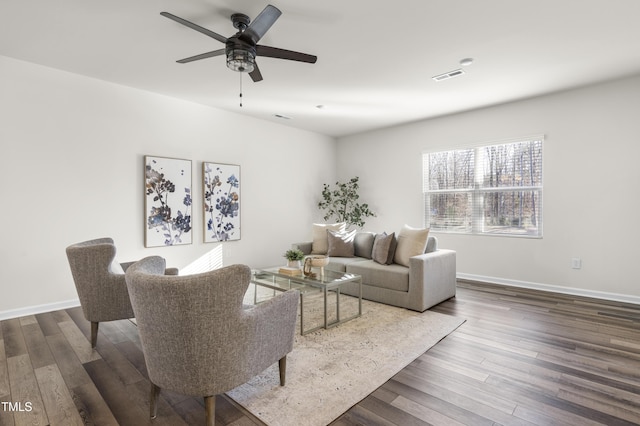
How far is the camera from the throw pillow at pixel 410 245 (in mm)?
3898

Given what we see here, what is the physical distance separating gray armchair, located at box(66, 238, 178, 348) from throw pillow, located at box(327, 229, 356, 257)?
9.04ft

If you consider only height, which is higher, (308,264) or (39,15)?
(39,15)

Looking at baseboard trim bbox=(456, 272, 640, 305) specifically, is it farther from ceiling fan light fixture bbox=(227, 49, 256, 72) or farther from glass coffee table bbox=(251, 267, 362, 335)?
ceiling fan light fixture bbox=(227, 49, 256, 72)

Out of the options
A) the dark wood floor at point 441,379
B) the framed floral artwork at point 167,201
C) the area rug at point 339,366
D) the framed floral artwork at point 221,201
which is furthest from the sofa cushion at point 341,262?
the framed floral artwork at point 167,201

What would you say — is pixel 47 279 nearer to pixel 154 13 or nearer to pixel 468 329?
pixel 154 13

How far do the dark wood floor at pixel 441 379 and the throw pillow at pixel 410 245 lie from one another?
95cm

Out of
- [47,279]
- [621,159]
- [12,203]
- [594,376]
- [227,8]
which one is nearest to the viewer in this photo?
[594,376]

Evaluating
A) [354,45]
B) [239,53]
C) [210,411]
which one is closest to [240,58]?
[239,53]

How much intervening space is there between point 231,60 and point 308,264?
213 centimetres

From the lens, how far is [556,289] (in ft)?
14.4

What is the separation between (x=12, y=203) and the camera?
3.37 m

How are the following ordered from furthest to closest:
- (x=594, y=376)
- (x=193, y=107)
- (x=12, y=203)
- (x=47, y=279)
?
(x=193, y=107), (x=47, y=279), (x=12, y=203), (x=594, y=376)

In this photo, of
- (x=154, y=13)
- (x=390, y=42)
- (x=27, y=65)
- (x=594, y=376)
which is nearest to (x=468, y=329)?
(x=594, y=376)

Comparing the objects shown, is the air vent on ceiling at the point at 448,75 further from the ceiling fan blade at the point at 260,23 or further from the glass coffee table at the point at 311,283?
the glass coffee table at the point at 311,283
